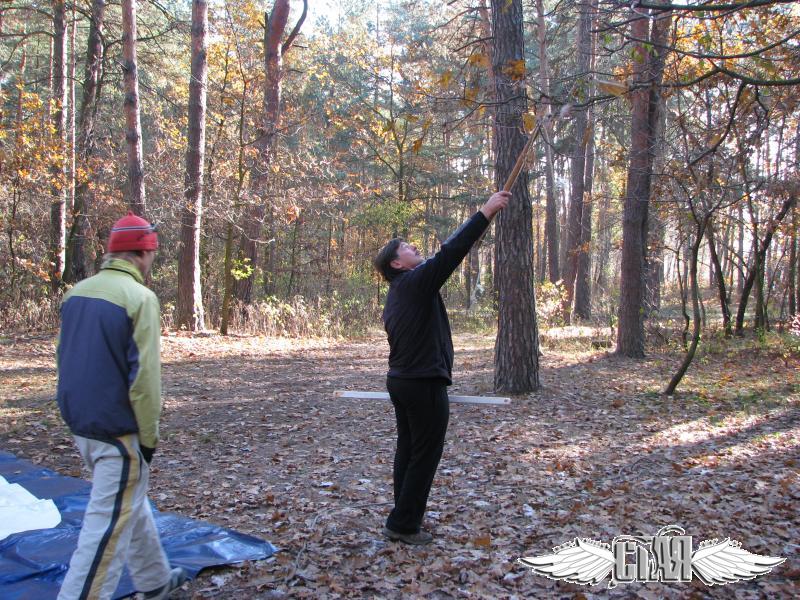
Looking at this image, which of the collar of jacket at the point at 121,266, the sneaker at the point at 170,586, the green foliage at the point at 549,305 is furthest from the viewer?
the green foliage at the point at 549,305

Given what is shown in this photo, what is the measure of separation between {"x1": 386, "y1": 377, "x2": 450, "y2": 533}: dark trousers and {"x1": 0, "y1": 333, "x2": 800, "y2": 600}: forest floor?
0.25 metres

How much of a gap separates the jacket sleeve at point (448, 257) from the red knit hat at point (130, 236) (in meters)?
1.53

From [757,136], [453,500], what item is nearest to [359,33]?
[757,136]

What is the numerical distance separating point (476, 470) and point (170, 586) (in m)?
3.19

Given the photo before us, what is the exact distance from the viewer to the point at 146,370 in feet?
9.58

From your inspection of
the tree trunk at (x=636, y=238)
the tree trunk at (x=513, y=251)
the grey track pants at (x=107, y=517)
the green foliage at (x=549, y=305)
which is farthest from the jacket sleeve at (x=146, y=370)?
the green foliage at (x=549, y=305)

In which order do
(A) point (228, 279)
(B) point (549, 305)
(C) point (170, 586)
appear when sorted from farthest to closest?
1. (B) point (549, 305)
2. (A) point (228, 279)
3. (C) point (170, 586)

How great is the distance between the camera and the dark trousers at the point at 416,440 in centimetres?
386

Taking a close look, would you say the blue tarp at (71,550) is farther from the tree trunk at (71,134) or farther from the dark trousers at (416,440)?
the tree trunk at (71,134)

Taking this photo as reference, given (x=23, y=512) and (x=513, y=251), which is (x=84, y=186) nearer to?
(x=513, y=251)

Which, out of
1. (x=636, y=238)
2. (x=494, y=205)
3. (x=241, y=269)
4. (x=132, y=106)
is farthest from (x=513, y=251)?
(x=132, y=106)

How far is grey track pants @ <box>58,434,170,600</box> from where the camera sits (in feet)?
9.40

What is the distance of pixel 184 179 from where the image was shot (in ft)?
51.9

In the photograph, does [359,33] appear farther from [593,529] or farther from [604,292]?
[593,529]
